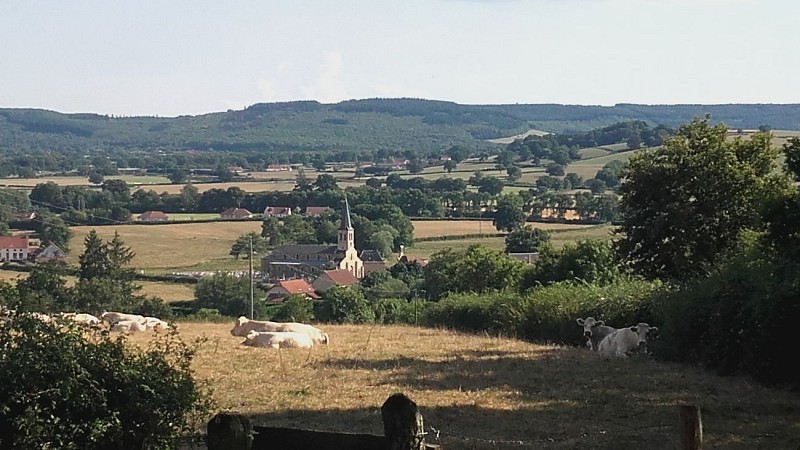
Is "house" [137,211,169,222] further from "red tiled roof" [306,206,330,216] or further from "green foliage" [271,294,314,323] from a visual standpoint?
"green foliage" [271,294,314,323]

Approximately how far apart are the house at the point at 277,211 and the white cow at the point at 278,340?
76.2 m

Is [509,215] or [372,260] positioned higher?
[509,215]

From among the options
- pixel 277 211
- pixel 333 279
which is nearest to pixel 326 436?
pixel 333 279

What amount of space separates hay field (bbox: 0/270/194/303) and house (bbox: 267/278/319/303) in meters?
4.48

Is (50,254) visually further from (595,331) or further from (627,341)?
(627,341)

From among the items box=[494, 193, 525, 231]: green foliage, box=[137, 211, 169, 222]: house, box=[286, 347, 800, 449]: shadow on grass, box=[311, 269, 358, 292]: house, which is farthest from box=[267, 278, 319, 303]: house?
box=[286, 347, 800, 449]: shadow on grass

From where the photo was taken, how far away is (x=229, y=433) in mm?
6941

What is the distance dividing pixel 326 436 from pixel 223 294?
46264mm

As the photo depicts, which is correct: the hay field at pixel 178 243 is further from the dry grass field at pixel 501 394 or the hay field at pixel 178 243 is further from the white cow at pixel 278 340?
the dry grass field at pixel 501 394

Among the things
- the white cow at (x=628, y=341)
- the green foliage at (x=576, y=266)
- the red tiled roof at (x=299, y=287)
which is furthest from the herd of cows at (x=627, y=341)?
the red tiled roof at (x=299, y=287)

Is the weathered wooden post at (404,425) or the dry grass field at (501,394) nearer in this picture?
the weathered wooden post at (404,425)

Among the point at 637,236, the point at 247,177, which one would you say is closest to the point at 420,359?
the point at 637,236

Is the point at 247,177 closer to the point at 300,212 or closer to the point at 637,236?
the point at 300,212

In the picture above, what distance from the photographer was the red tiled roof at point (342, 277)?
203ft
